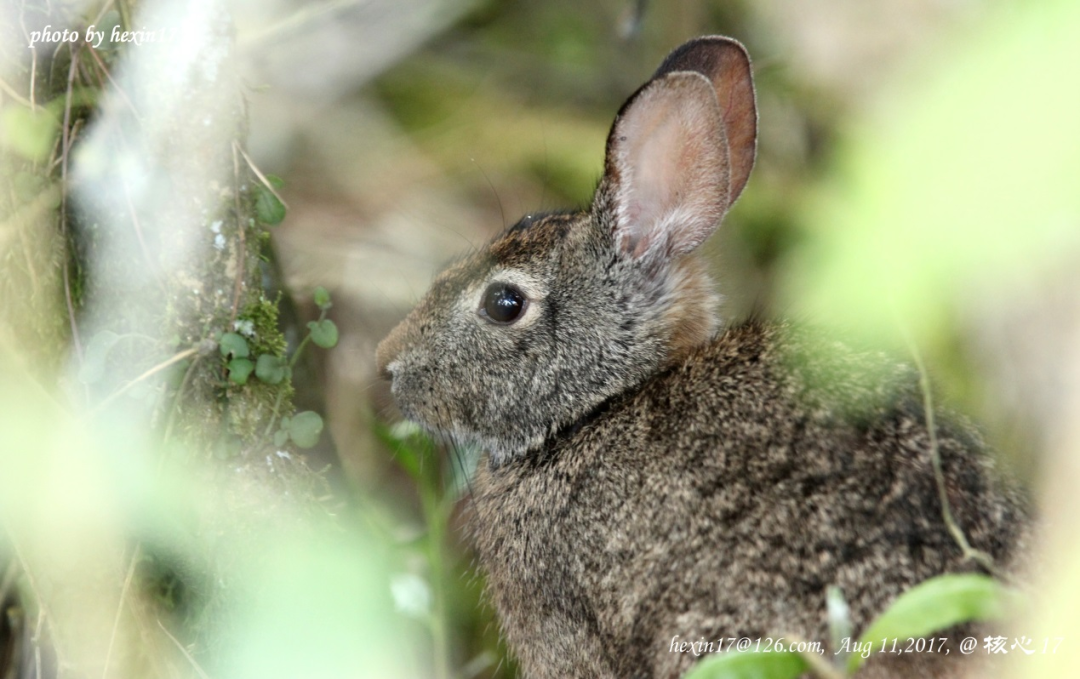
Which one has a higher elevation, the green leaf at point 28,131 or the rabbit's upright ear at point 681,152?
the green leaf at point 28,131

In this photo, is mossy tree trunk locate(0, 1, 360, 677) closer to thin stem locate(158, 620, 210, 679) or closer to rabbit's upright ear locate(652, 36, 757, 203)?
thin stem locate(158, 620, 210, 679)

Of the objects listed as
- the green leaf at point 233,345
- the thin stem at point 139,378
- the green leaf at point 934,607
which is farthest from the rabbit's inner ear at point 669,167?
the green leaf at point 934,607

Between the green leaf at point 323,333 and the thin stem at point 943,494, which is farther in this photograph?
the green leaf at point 323,333

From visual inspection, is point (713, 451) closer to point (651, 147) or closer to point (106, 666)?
point (651, 147)

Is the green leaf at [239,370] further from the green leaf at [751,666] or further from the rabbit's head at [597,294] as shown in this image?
the green leaf at [751,666]

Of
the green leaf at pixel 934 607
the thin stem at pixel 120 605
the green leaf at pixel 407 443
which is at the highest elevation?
the green leaf at pixel 934 607
